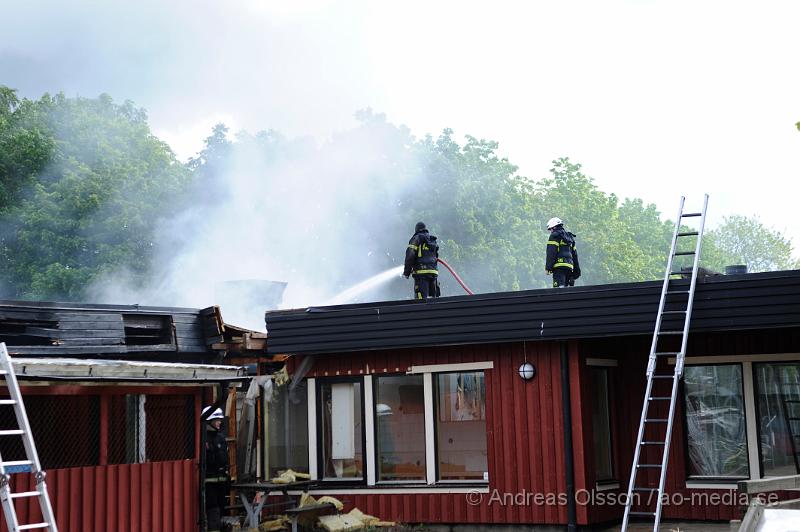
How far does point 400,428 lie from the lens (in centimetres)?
1391

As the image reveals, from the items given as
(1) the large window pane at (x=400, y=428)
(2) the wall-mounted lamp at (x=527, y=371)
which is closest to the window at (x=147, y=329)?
(1) the large window pane at (x=400, y=428)

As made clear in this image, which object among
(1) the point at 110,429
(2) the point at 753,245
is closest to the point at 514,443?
(1) the point at 110,429

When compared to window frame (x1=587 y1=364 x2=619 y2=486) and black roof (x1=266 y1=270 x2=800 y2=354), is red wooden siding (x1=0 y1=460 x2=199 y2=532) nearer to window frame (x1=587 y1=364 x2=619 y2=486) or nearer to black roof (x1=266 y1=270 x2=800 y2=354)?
black roof (x1=266 y1=270 x2=800 y2=354)

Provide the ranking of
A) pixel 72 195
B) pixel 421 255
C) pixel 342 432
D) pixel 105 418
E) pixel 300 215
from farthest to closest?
pixel 300 215 < pixel 72 195 < pixel 421 255 < pixel 342 432 < pixel 105 418

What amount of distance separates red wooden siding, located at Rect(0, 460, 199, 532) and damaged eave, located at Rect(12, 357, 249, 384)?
1053mm

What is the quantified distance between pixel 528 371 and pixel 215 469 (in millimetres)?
4603

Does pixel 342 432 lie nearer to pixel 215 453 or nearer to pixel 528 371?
pixel 215 453


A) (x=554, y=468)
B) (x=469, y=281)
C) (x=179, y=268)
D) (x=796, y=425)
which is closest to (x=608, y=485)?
(x=554, y=468)

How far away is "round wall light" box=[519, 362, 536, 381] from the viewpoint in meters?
13.0

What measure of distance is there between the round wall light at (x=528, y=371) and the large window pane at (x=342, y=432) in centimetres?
253

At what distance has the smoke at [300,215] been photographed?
129 feet

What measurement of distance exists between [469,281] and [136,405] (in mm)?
32187

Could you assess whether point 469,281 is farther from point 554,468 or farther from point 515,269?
point 554,468

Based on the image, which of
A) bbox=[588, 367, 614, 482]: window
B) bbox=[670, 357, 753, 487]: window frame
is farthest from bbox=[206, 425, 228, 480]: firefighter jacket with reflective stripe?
bbox=[670, 357, 753, 487]: window frame
